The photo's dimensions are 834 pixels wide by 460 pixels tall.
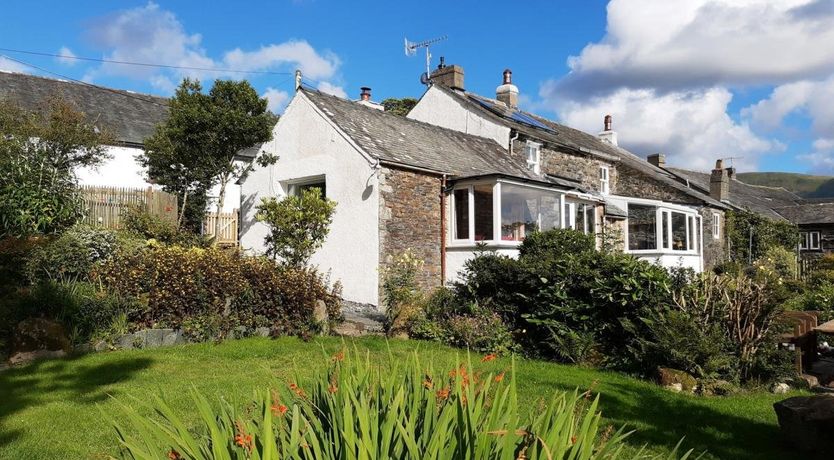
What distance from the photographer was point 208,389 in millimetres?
6137

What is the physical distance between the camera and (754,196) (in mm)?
42531

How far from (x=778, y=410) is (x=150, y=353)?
774 centimetres

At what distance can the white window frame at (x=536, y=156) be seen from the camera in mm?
20523

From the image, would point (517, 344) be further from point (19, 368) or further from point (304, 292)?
point (19, 368)

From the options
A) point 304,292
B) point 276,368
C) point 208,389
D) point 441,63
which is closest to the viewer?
point 208,389

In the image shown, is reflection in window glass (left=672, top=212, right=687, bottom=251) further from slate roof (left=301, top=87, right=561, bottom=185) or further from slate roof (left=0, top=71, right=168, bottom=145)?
slate roof (left=0, top=71, right=168, bottom=145)

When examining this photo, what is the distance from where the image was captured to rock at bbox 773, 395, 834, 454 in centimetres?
486

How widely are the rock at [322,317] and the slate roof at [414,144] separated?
4383mm

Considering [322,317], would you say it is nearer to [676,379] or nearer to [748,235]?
[676,379]

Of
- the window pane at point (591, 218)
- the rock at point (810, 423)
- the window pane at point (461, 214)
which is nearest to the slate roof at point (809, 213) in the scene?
the window pane at point (591, 218)

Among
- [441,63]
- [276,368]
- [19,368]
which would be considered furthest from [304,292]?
[441,63]

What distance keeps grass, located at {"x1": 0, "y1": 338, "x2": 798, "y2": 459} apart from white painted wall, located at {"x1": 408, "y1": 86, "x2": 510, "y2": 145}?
13419mm

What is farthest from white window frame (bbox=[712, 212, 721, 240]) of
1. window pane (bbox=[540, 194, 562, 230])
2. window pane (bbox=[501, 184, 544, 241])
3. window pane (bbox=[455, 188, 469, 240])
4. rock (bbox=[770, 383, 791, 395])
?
rock (bbox=[770, 383, 791, 395])

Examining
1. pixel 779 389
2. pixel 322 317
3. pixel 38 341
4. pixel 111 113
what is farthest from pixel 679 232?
pixel 111 113
